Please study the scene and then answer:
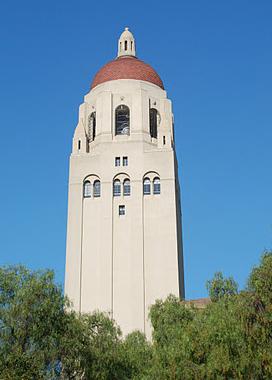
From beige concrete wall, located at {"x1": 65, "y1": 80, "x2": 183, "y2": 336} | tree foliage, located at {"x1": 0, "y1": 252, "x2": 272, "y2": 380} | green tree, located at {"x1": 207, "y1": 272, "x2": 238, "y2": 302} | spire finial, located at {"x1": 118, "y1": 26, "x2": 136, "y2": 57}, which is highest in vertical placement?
spire finial, located at {"x1": 118, "y1": 26, "x2": 136, "y2": 57}

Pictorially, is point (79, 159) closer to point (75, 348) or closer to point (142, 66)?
point (142, 66)

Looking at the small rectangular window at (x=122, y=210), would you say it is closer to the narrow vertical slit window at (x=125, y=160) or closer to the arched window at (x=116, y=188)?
the arched window at (x=116, y=188)

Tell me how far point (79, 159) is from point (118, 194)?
5.88 metres

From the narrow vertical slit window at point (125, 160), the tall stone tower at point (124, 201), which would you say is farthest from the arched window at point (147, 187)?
the narrow vertical slit window at point (125, 160)

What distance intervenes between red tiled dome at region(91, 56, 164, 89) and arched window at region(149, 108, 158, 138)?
11.7 feet

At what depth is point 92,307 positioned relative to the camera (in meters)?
57.1

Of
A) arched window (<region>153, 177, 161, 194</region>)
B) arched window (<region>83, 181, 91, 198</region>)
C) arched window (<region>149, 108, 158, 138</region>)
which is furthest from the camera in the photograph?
arched window (<region>149, 108, 158, 138</region>)

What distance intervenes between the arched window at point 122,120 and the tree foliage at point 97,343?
1336 inches

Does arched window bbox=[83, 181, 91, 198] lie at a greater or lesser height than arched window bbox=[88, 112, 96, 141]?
lesser

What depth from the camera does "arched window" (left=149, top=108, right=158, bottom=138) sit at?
224 ft

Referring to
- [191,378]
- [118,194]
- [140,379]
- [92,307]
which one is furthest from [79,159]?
[191,378]

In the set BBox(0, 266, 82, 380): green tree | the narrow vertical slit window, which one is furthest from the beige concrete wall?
BBox(0, 266, 82, 380): green tree

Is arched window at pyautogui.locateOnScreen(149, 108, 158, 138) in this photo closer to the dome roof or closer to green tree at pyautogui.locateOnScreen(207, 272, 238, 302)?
the dome roof

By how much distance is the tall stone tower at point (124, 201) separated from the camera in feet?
189
